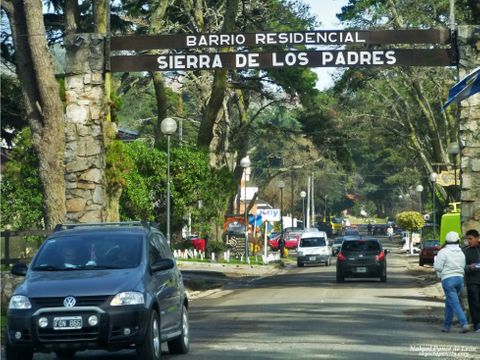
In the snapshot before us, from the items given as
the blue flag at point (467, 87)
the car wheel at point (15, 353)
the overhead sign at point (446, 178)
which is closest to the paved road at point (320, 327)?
the car wheel at point (15, 353)

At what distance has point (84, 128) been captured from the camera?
28.5 metres

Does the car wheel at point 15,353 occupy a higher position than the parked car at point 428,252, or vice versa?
the parked car at point 428,252

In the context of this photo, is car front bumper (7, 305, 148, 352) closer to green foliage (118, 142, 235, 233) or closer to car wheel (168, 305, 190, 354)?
car wheel (168, 305, 190, 354)

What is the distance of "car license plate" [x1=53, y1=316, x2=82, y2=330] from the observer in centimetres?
1351

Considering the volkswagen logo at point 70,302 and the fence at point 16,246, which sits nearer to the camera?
the volkswagen logo at point 70,302

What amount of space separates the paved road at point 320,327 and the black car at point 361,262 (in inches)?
229

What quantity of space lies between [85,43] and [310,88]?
29.1m

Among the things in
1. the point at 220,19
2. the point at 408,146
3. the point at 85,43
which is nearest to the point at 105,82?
the point at 85,43

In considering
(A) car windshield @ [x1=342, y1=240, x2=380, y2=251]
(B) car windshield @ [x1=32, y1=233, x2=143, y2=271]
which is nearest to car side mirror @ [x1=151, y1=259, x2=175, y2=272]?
(B) car windshield @ [x1=32, y1=233, x2=143, y2=271]

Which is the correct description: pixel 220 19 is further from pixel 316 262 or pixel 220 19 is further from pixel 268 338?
pixel 268 338

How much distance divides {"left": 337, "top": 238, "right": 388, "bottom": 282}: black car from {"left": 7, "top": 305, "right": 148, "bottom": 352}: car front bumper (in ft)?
91.2

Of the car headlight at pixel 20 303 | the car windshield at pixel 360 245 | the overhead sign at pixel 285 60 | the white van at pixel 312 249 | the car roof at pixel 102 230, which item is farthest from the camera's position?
the white van at pixel 312 249

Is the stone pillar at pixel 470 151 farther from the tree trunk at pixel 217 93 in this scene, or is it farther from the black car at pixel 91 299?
the tree trunk at pixel 217 93

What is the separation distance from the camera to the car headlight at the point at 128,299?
44.6 ft
